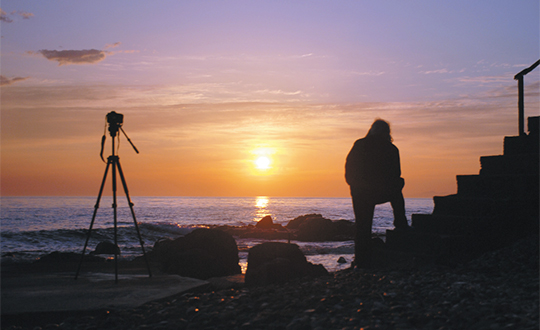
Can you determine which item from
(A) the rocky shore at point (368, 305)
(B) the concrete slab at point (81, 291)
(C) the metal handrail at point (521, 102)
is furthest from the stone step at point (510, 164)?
(B) the concrete slab at point (81, 291)

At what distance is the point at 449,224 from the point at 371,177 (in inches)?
57.5

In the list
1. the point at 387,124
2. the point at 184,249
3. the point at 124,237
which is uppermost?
the point at 387,124

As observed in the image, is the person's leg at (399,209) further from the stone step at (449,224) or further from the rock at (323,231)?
the rock at (323,231)

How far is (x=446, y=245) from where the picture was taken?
571 cm

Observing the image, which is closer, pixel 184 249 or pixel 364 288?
pixel 364 288

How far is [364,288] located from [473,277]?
4.55 ft

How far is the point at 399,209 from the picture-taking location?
641 cm

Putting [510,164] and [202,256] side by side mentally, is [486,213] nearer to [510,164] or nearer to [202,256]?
[510,164]

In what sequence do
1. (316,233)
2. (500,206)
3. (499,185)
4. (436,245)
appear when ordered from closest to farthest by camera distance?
(436,245)
(500,206)
(499,185)
(316,233)

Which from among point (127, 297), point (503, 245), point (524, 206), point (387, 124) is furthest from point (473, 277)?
point (127, 297)

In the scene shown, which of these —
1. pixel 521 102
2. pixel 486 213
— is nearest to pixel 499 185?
pixel 486 213

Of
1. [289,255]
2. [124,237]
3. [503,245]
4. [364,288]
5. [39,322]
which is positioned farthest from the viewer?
[124,237]

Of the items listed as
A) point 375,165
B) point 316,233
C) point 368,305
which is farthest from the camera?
point 316,233

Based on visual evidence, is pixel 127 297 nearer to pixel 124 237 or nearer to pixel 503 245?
pixel 503 245
